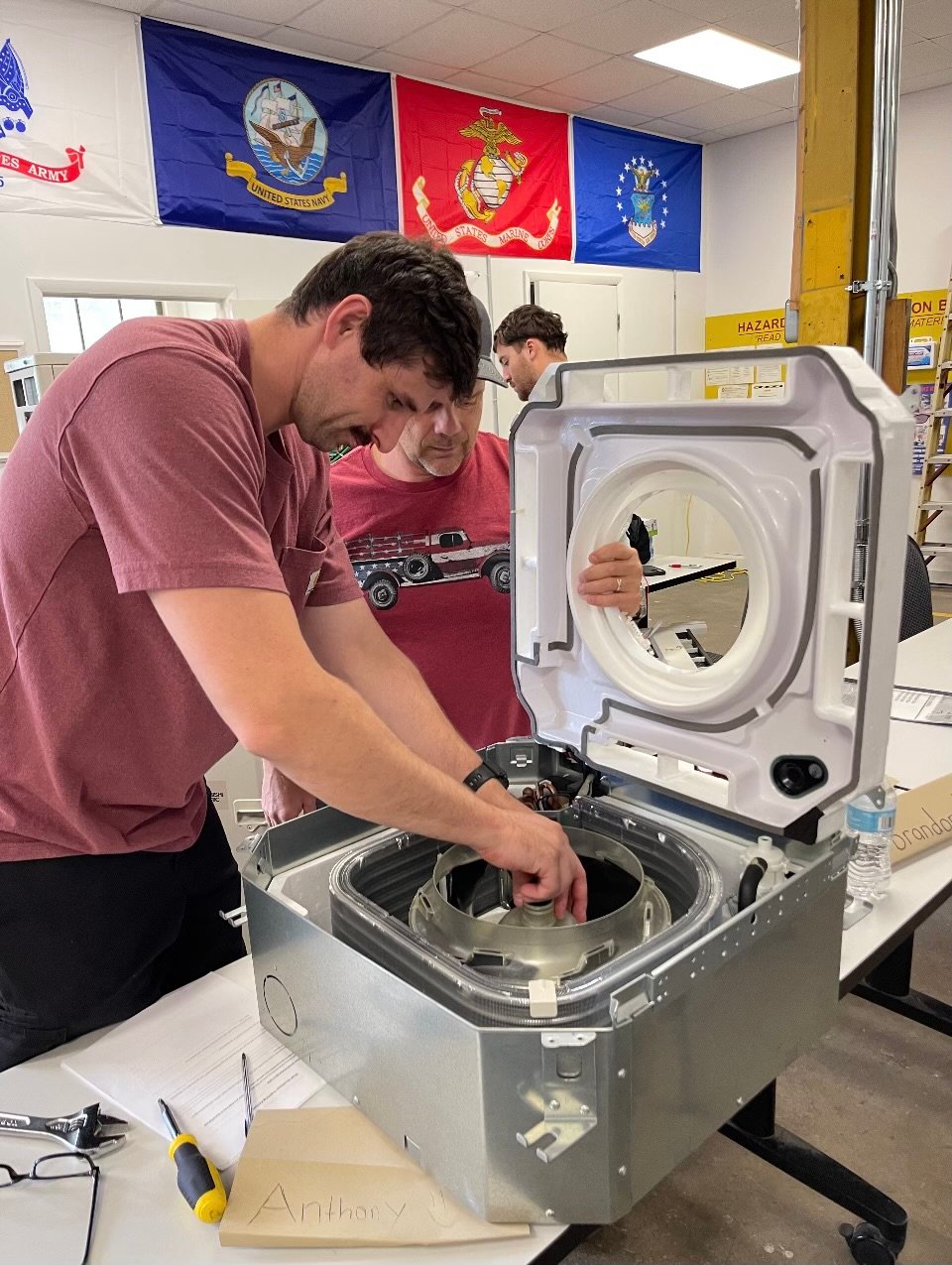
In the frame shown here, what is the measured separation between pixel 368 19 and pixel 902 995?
4.42m

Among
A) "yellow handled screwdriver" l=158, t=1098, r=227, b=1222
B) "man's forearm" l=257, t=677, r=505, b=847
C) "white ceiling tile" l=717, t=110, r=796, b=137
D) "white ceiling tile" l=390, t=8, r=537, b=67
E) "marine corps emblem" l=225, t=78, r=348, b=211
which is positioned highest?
"white ceiling tile" l=717, t=110, r=796, b=137

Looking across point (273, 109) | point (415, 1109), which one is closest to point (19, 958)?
point (415, 1109)

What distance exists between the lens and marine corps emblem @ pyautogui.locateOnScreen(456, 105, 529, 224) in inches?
207

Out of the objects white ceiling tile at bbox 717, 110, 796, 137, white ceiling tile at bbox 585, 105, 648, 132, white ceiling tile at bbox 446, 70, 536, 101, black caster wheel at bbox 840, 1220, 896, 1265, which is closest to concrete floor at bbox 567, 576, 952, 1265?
black caster wheel at bbox 840, 1220, 896, 1265

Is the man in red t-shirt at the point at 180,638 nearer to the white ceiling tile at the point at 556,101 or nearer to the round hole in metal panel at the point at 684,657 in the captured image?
the round hole in metal panel at the point at 684,657

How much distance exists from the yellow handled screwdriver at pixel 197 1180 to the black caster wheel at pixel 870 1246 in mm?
1208

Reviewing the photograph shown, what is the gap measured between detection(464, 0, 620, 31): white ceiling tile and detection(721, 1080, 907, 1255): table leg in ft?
14.6

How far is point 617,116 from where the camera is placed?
5.99 meters

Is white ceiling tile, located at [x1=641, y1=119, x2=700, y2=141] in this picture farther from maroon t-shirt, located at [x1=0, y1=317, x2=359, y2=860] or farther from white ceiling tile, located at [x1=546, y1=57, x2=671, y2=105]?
maroon t-shirt, located at [x1=0, y1=317, x2=359, y2=860]

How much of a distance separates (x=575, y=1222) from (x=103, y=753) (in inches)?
24.9

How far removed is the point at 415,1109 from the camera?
0.76m

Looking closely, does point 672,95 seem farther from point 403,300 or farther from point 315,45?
point 403,300

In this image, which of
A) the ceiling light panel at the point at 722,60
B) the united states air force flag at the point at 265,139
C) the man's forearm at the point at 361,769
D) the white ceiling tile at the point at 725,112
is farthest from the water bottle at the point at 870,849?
the white ceiling tile at the point at 725,112

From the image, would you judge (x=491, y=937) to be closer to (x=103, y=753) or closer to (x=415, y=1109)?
(x=415, y=1109)
